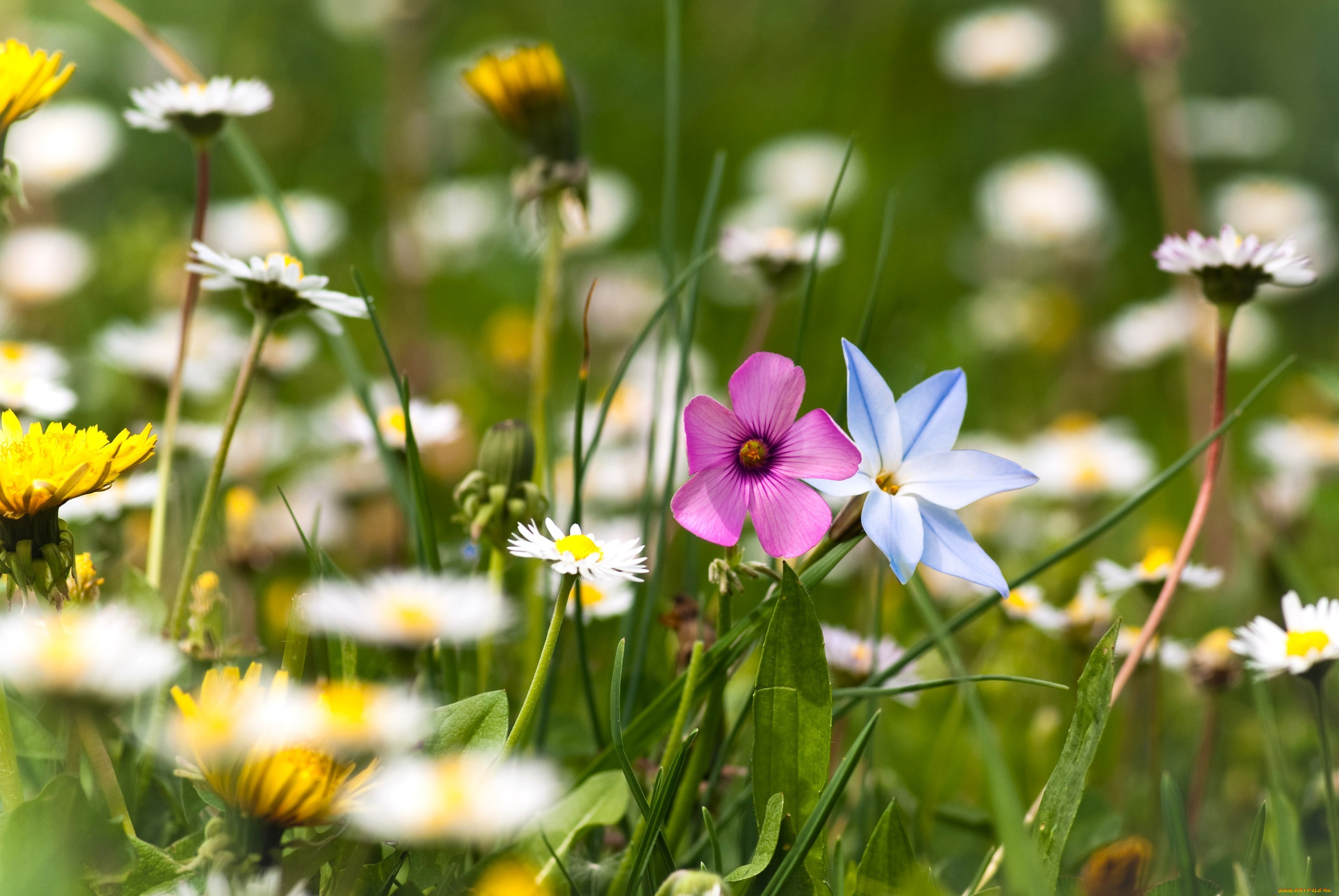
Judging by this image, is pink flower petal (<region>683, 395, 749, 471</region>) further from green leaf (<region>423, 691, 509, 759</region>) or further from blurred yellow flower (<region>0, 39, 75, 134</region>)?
blurred yellow flower (<region>0, 39, 75, 134</region>)

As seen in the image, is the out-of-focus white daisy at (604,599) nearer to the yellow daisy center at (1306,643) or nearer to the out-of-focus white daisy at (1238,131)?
the yellow daisy center at (1306,643)

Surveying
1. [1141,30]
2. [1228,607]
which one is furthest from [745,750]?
[1141,30]

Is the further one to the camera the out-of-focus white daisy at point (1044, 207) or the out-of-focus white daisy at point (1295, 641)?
the out-of-focus white daisy at point (1044, 207)

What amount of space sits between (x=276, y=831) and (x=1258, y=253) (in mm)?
536

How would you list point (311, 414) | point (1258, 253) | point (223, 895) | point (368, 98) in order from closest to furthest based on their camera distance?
point (223, 895), point (1258, 253), point (311, 414), point (368, 98)

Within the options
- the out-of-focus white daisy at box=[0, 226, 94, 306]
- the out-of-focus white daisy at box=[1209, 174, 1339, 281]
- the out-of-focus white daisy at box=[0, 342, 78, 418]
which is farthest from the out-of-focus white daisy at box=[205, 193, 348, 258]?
the out-of-focus white daisy at box=[1209, 174, 1339, 281]

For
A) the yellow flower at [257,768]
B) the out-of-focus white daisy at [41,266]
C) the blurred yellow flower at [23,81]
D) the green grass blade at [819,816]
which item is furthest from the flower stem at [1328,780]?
the out-of-focus white daisy at [41,266]

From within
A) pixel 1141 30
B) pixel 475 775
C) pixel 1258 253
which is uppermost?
pixel 1141 30

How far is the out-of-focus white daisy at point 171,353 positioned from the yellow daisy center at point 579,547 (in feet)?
1.56

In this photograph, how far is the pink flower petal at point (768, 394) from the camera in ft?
1.52

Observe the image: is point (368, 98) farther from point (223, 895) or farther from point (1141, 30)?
point (223, 895)

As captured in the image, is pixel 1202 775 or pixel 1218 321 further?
pixel 1202 775

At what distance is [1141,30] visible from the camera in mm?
1430

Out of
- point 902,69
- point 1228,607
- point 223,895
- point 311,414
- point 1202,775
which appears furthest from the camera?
point 902,69
